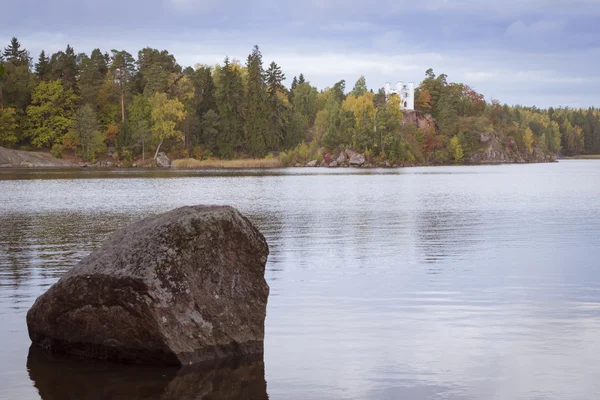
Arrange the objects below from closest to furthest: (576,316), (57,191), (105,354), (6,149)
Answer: (105,354) → (576,316) → (57,191) → (6,149)

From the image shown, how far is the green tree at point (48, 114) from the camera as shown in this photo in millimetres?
135750

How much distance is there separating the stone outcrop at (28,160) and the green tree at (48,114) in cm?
344

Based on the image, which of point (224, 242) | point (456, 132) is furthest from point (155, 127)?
point (224, 242)

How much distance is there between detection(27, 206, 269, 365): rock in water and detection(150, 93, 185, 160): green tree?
4953 inches

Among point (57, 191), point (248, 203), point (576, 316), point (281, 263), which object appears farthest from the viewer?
point (57, 191)

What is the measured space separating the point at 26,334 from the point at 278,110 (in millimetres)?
136719

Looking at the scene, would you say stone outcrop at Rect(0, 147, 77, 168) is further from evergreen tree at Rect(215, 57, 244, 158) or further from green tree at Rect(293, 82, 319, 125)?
green tree at Rect(293, 82, 319, 125)

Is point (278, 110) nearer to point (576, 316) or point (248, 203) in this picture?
point (248, 203)

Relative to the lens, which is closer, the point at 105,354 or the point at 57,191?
the point at 105,354

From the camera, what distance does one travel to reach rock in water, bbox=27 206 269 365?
31.6 ft

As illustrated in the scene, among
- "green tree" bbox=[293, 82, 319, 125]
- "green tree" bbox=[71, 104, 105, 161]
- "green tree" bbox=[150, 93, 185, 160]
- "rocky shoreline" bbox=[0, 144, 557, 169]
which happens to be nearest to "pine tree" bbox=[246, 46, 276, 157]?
"rocky shoreline" bbox=[0, 144, 557, 169]

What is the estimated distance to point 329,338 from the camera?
437 inches

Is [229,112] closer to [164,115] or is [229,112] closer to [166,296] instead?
[164,115]

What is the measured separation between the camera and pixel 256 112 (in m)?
143
